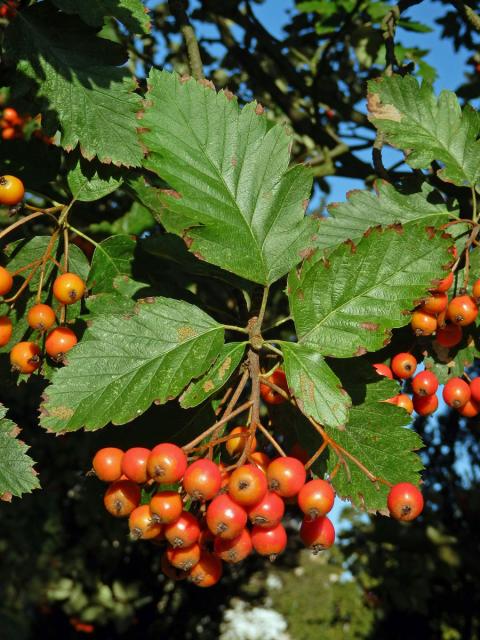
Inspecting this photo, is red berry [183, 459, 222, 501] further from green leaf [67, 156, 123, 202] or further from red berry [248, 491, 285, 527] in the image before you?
green leaf [67, 156, 123, 202]

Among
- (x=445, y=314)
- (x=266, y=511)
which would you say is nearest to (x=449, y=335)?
(x=445, y=314)

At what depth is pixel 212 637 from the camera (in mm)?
9594

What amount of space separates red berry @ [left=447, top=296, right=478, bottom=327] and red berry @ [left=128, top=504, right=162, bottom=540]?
1.06 metres

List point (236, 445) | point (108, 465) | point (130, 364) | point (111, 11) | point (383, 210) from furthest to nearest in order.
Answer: point (383, 210)
point (111, 11)
point (236, 445)
point (130, 364)
point (108, 465)

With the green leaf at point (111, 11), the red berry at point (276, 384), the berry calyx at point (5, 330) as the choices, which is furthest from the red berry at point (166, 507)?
the green leaf at point (111, 11)

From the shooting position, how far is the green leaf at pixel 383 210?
7.41ft

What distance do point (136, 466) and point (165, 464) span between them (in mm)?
111

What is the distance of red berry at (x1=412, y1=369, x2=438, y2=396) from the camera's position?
2125mm

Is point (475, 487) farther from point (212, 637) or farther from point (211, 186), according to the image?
point (211, 186)

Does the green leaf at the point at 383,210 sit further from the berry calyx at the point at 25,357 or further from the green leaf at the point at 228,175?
the berry calyx at the point at 25,357

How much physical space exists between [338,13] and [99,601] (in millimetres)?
7339

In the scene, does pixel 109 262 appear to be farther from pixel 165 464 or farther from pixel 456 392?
pixel 456 392

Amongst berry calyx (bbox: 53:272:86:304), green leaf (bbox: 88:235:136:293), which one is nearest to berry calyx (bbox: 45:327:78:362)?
berry calyx (bbox: 53:272:86:304)

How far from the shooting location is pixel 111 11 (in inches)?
78.8
